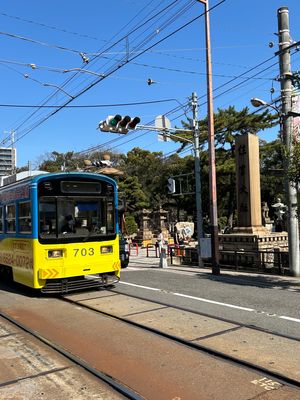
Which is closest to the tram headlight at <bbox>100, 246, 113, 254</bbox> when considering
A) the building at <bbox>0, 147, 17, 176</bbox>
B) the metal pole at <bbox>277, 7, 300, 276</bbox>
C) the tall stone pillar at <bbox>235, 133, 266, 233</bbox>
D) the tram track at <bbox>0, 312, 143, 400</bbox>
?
the tram track at <bbox>0, 312, 143, 400</bbox>

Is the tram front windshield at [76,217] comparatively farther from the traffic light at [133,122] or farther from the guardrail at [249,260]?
the guardrail at [249,260]

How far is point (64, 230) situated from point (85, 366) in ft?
17.6

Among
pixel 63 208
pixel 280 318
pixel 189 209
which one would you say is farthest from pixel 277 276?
pixel 189 209

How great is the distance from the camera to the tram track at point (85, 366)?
484 cm

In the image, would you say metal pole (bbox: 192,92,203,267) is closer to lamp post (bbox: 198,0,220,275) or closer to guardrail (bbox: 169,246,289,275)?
guardrail (bbox: 169,246,289,275)

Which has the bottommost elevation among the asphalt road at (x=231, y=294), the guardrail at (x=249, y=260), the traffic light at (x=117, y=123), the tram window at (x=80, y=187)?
the asphalt road at (x=231, y=294)

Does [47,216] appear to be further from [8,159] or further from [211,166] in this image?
[8,159]

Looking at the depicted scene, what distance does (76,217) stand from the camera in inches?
432

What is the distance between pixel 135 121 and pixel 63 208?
23.8 feet

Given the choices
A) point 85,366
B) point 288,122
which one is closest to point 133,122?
point 288,122

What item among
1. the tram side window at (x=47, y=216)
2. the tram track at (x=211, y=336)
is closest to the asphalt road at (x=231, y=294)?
the tram track at (x=211, y=336)

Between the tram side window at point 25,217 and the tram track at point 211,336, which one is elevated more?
the tram side window at point 25,217

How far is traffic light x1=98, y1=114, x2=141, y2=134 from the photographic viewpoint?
54.4 ft

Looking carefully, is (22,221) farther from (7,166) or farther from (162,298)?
(7,166)
